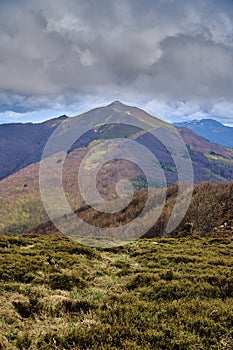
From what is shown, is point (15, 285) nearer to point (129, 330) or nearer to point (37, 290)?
point (37, 290)

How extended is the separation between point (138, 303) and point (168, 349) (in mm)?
3159

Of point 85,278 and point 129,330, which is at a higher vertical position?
point 129,330

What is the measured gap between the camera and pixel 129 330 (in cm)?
831

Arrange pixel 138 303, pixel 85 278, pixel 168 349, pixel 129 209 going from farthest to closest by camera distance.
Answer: pixel 129 209 < pixel 85 278 < pixel 138 303 < pixel 168 349

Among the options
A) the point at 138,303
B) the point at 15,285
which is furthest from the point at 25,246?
the point at 138,303

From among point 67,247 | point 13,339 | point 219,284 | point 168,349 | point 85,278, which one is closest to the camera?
point 168,349

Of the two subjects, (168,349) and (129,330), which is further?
(129,330)

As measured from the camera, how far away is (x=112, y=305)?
1069 centimetres

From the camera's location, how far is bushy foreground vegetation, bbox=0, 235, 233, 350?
26.0ft

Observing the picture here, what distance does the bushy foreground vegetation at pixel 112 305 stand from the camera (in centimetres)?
793

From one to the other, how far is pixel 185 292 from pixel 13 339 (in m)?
7.10

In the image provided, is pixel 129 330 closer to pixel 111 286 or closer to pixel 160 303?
pixel 160 303

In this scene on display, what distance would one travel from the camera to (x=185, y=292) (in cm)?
1196

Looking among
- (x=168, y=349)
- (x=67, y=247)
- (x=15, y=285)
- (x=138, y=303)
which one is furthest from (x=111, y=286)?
(x=67, y=247)
